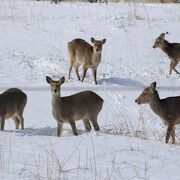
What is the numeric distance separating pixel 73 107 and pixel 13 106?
3.93ft

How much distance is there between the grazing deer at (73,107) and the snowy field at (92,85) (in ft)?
0.93

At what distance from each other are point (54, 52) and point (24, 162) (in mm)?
10220

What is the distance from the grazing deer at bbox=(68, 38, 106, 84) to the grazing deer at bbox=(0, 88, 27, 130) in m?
3.36

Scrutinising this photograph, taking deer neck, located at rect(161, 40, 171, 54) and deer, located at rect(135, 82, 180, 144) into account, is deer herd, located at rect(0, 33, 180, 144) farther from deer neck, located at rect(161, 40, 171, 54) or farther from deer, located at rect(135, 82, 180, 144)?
deer neck, located at rect(161, 40, 171, 54)

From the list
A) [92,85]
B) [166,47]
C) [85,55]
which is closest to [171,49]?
[166,47]

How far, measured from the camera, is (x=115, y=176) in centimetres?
604

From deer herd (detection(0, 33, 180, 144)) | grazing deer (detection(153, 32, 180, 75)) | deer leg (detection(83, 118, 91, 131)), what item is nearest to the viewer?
deer herd (detection(0, 33, 180, 144))

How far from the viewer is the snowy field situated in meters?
6.43

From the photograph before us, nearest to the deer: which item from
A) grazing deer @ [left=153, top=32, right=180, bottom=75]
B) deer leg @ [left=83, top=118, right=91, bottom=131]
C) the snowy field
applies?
the snowy field

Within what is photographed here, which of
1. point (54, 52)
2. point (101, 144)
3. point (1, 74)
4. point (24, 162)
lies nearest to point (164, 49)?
point (54, 52)

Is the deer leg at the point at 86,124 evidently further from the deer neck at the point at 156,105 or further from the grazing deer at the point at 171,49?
the grazing deer at the point at 171,49

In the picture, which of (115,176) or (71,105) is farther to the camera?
(71,105)

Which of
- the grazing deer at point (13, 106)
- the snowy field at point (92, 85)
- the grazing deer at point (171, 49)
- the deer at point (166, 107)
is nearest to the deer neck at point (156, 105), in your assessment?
the deer at point (166, 107)

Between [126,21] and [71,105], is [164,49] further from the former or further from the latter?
[71,105]
